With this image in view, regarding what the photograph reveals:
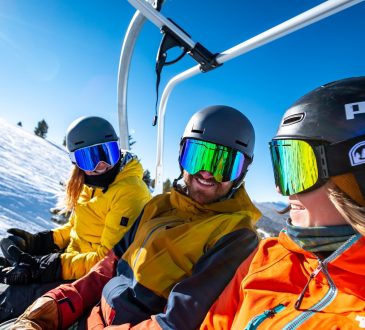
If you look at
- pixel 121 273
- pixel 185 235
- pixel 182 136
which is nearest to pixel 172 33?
pixel 182 136

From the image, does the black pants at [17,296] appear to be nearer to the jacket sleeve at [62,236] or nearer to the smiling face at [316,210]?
the jacket sleeve at [62,236]

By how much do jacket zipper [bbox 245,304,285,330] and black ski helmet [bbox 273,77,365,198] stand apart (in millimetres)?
562

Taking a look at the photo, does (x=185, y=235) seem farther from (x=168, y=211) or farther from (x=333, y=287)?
(x=333, y=287)

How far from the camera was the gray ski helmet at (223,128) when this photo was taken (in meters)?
2.52

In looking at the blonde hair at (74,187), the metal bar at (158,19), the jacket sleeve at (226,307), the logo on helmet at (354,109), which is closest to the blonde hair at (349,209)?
the logo on helmet at (354,109)

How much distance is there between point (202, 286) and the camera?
1.79 m

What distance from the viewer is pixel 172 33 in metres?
3.19

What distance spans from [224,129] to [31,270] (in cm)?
208

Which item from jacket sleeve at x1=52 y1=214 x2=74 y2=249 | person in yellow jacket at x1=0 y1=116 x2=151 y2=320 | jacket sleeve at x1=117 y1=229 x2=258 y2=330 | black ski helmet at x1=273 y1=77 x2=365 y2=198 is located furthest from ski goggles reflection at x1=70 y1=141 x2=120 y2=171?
black ski helmet at x1=273 y1=77 x2=365 y2=198

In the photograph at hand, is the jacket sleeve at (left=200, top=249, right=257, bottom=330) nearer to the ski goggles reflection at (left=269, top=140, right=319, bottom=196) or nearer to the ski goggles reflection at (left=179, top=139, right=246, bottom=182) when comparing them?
the ski goggles reflection at (left=269, top=140, right=319, bottom=196)

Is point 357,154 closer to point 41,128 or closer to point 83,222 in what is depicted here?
point 83,222

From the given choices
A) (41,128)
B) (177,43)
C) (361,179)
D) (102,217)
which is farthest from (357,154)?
(41,128)

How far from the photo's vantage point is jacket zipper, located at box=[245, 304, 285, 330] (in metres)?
1.29

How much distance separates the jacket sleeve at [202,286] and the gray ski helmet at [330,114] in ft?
2.48
